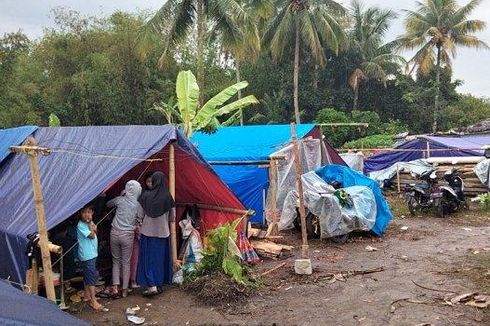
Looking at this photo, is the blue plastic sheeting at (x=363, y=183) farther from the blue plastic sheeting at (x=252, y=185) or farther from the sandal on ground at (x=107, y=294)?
the sandal on ground at (x=107, y=294)

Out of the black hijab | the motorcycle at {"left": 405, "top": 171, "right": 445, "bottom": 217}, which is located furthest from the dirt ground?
the motorcycle at {"left": 405, "top": 171, "right": 445, "bottom": 217}

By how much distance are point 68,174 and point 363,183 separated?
20.4 feet

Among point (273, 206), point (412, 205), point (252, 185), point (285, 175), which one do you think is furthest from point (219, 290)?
point (412, 205)

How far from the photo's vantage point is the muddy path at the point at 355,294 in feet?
17.6

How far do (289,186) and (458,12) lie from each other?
21746mm

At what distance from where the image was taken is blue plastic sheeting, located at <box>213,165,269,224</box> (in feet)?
36.1

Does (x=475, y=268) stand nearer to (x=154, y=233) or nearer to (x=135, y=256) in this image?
(x=154, y=233)

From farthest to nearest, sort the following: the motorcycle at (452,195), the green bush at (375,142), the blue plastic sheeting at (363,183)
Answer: the green bush at (375,142) < the motorcycle at (452,195) < the blue plastic sheeting at (363,183)

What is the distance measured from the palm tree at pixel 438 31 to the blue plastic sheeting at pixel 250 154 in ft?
62.2

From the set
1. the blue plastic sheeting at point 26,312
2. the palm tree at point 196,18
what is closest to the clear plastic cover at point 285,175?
the palm tree at point 196,18

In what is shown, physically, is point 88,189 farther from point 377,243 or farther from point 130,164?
point 377,243

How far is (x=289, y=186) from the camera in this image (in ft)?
37.0

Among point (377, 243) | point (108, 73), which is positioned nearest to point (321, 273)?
point (377, 243)

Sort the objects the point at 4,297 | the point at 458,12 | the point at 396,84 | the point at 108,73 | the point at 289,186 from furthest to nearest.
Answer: the point at 396,84 → the point at 458,12 → the point at 108,73 → the point at 289,186 → the point at 4,297
